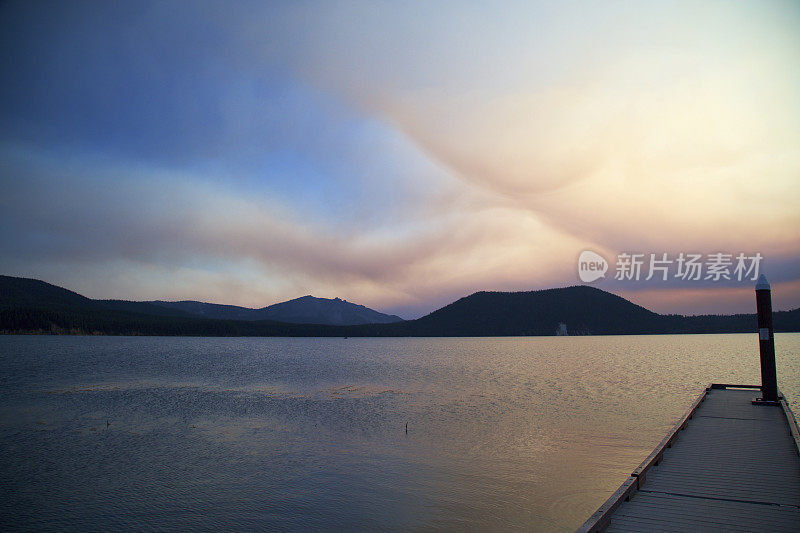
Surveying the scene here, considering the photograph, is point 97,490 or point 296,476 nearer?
point 97,490

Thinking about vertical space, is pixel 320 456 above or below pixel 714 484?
below

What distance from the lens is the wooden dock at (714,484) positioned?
895 centimetres

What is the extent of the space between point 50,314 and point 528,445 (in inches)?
8804

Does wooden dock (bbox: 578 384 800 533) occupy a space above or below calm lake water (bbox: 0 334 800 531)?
above

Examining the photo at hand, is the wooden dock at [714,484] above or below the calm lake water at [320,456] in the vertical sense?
above

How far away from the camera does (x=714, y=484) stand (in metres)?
11.1

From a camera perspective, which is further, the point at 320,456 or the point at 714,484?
the point at 320,456

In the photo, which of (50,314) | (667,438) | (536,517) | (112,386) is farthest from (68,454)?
(50,314)

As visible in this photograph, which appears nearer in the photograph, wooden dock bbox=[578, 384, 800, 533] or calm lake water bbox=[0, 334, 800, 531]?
wooden dock bbox=[578, 384, 800, 533]

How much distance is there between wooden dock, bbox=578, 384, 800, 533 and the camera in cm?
895

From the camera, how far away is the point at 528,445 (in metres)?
21.1

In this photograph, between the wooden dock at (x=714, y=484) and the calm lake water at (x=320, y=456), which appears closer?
the wooden dock at (x=714, y=484)

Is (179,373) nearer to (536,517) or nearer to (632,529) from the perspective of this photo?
(536,517)

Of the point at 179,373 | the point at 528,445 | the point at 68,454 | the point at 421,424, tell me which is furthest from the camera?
the point at 179,373
